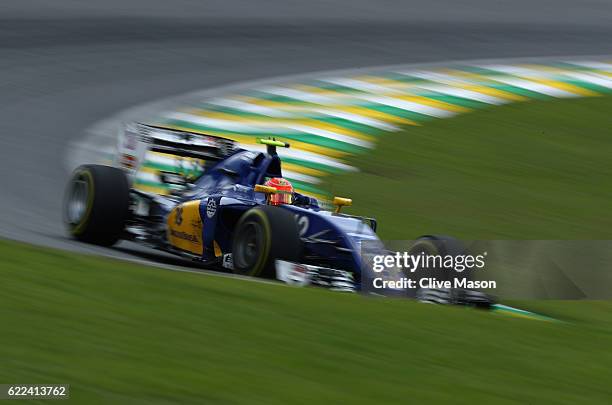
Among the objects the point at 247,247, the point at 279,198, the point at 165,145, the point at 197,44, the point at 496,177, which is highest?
the point at 197,44

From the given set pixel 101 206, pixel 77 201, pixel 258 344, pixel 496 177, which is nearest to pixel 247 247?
pixel 101 206

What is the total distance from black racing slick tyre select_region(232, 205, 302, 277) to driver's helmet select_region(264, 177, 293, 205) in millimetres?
796

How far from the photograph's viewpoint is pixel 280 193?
36.2 feet

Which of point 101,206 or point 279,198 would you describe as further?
point 101,206

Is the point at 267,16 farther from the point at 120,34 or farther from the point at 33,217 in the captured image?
the point at 33,217

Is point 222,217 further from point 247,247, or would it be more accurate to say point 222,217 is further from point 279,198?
point 247,247

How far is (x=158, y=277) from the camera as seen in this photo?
8.95m

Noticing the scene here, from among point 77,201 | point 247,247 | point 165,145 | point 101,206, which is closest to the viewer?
point 247,247

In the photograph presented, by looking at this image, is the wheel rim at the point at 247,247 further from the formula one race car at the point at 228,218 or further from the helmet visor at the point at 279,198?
the helmet visor at the point at 279,198

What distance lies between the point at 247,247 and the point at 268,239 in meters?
0.48

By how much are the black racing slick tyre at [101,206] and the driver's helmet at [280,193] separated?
1.43 m

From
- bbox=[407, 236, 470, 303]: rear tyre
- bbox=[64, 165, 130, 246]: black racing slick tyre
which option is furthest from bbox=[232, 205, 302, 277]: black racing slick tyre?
bbox=[64, 165, 130, 246]: black racing slick tyre

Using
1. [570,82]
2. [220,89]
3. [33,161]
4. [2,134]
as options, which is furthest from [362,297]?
[570,82]

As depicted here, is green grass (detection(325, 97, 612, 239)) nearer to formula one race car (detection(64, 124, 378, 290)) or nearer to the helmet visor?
formula one race car (detection(64, 124, 378, 290))
